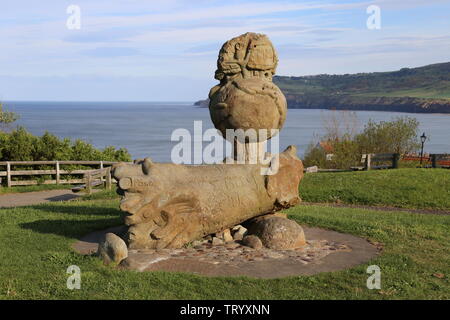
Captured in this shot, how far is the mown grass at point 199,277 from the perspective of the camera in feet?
23.2

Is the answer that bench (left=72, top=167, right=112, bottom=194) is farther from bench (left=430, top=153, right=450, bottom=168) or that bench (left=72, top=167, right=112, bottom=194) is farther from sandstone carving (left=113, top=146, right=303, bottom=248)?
bench (left=430, top=153, right=450, bottom=168)

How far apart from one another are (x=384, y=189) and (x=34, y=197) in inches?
490

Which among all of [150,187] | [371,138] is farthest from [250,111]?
[371,138]

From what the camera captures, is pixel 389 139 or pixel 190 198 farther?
pixel 389 139

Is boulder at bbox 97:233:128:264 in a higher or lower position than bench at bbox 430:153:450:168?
higher

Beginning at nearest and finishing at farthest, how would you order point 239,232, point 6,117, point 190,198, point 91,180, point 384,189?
point 190,198 → point 239,232 → point 384,189 → point 91,180 → point 6,117

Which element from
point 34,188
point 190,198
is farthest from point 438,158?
point 190,198

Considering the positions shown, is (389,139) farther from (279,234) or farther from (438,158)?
(279,234)

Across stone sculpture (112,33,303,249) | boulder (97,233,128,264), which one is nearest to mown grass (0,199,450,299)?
boulder (97,233,128,264)

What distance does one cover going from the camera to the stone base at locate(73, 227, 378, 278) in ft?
26.7

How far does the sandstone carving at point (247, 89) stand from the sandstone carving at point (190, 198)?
3.04 feet

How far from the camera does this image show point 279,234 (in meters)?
9.51

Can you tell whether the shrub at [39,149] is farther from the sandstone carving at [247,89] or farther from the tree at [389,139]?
the tree at [389,139]

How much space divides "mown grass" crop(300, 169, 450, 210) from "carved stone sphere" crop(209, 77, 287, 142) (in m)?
8.25
